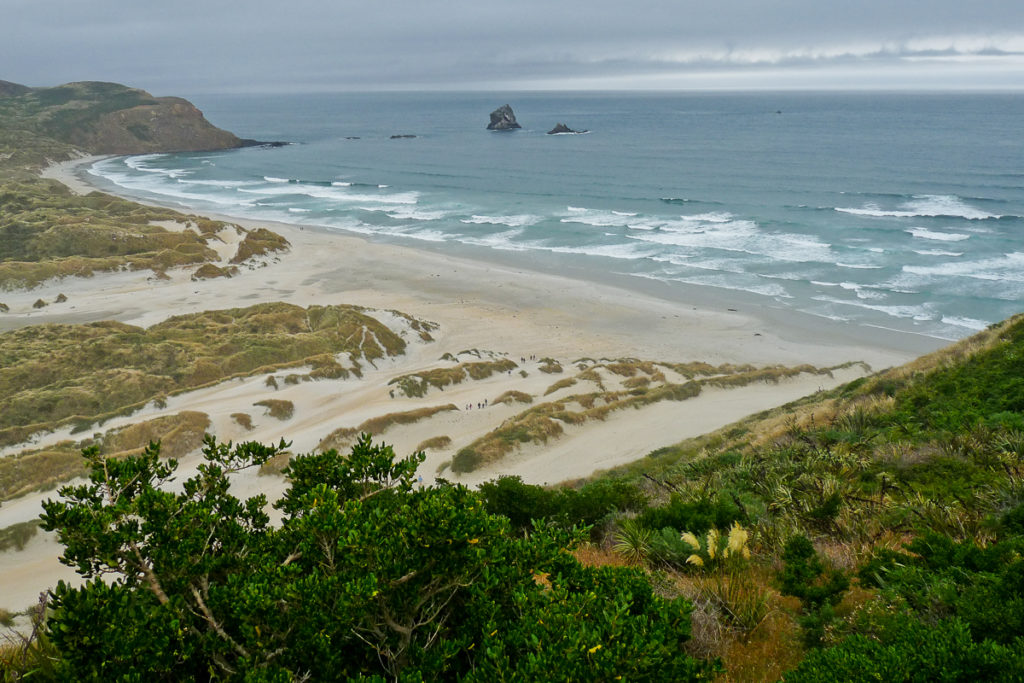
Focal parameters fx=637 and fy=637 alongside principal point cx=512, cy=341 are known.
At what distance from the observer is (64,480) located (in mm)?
18891

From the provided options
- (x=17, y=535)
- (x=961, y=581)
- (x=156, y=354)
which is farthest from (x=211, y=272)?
(x=961, y=581)

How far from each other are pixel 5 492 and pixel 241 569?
19.1m

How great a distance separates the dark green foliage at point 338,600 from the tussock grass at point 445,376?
21547 mm

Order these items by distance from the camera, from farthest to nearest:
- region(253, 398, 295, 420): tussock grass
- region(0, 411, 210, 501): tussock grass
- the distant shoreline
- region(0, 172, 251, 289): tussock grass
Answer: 1. region(0, 172, 251, 289): tussock grass
2. the distant shoreline
3. region(253, 398, 295, 420): tussock grass
4. region(0, 411, 210, 501): tussock grass

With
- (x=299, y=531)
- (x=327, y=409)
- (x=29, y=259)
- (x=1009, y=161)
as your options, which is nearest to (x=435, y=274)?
(x=327, y=409)

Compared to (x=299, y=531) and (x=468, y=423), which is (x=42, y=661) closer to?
(x=299, y=531)

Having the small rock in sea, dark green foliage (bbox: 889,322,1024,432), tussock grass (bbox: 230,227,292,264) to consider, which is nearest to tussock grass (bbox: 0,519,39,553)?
dark green foliage (bbox: 889,322,1024,432)

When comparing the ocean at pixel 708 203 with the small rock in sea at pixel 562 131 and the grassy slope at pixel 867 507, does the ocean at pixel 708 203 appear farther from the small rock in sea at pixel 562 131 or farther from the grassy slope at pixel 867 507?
the grassy slope at pixel 867 507

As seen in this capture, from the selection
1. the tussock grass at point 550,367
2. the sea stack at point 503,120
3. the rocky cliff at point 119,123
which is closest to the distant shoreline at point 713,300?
the tussock grass at point 550,367

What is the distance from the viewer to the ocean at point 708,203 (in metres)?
40.8

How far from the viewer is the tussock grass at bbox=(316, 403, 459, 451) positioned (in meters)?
21.2

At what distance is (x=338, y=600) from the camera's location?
396 cm

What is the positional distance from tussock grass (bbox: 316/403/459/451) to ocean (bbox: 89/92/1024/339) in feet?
77.7

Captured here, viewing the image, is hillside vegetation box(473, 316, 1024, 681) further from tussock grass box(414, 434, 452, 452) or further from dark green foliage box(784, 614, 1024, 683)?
tussock grass box(414, 434, 452, 452)
